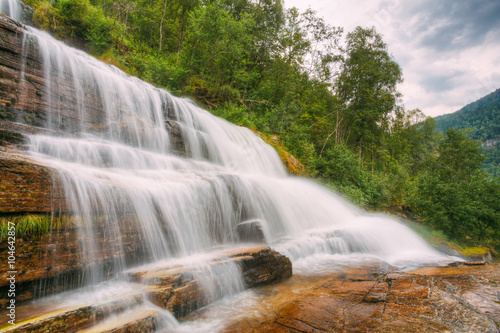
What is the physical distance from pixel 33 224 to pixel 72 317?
144 centimetres

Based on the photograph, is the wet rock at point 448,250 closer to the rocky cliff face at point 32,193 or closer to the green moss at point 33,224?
the rocky cliff face at point 32,193

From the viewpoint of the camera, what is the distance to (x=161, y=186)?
541 centimetres

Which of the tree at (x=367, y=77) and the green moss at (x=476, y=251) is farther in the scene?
the tree at (x=367, y=77)

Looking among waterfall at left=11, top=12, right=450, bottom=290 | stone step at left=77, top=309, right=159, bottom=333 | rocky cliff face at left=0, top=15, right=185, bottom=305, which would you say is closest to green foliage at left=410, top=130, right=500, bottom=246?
waterfall at left=11, top=12, right=450, bottom=290

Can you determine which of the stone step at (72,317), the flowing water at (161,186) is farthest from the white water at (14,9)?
the stone step at (72,317)

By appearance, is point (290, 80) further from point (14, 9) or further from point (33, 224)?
point (33, 224)

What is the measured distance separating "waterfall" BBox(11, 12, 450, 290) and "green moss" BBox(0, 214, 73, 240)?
27cm

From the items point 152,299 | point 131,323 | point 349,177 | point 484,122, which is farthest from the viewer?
point 484,122

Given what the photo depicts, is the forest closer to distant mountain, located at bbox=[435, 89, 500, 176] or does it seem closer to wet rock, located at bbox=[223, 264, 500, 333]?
wet rock, located at bbox=[223, 264, 500, 333]

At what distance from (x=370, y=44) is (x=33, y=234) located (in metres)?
23.9

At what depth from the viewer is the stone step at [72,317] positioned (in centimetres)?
234

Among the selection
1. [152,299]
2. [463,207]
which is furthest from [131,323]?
[463,207]

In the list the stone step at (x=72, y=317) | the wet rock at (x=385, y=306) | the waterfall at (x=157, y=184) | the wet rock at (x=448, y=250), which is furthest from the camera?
the wet rock at (x=448, y=250)

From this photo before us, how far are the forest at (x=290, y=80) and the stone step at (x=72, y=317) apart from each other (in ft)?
42.2
